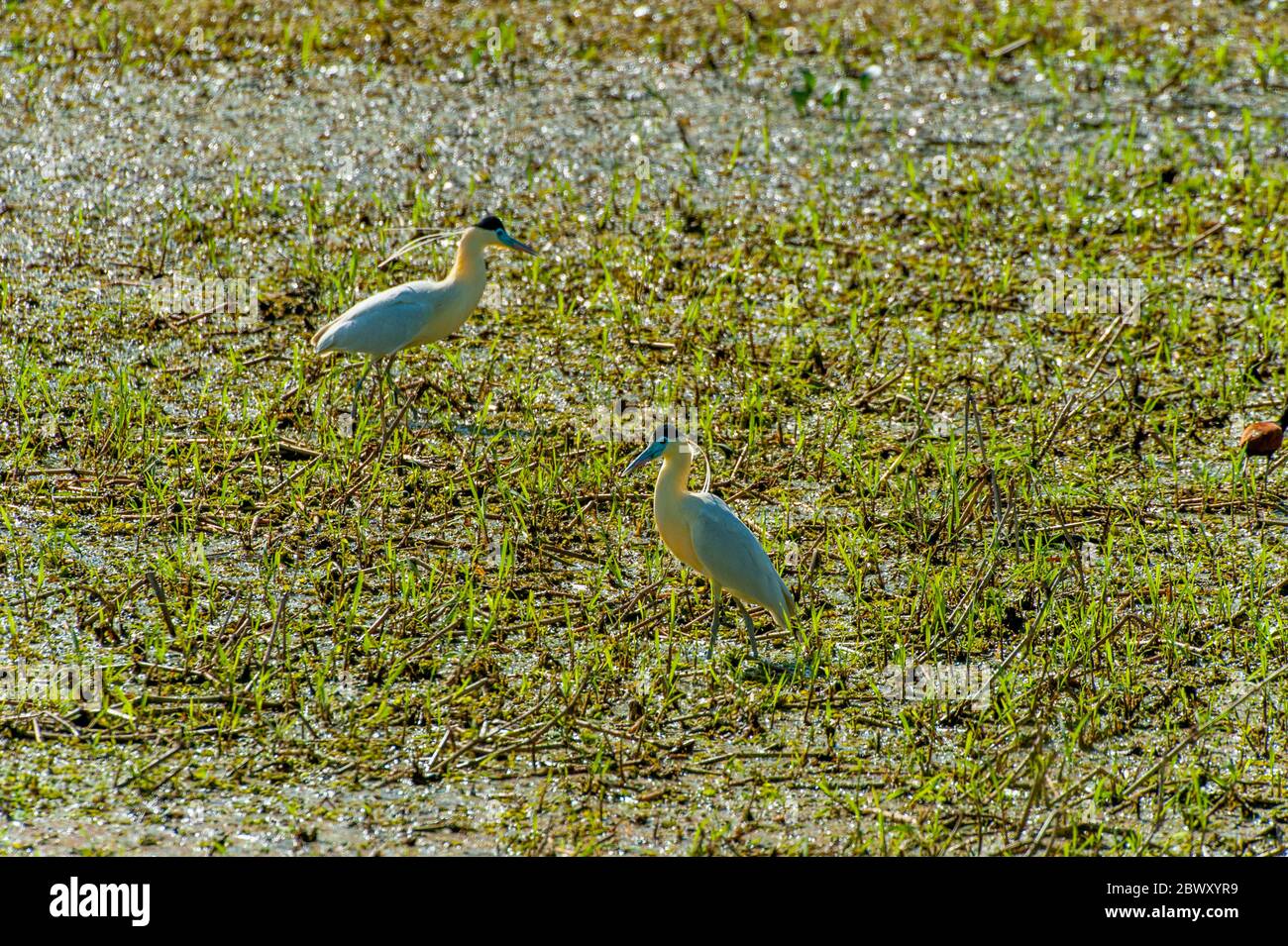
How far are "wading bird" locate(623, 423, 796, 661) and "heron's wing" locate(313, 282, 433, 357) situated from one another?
1624 mm

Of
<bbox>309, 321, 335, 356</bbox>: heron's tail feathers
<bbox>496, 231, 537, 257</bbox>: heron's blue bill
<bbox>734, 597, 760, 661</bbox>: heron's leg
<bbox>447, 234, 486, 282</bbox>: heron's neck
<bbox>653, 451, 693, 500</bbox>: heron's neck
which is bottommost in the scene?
<bbox>734, 597, 760, 661</bbox>: heron's leg

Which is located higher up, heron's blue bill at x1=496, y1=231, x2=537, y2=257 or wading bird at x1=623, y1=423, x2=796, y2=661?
heron's blue bill at x1=496, y1=231, x2=537, y2=257

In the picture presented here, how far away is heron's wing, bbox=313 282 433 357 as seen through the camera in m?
6.54

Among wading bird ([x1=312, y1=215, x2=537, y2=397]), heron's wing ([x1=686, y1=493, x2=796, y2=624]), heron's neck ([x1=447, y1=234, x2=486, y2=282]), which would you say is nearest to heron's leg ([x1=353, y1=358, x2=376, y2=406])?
wading bird ([x1=312, y1=215, x2=537, y2=397])

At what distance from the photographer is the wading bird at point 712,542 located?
4934 millimetres

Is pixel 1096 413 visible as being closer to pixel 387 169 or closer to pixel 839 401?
pixel 839 401

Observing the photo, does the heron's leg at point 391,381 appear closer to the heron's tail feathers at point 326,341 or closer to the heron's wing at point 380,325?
the heron's wing at point 380,325

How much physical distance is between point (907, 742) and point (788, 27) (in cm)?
700

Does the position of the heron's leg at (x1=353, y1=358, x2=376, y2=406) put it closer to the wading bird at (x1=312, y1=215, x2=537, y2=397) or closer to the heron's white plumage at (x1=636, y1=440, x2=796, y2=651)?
the wading bird at (x1=312, y1=215, x2=537, y2=397)

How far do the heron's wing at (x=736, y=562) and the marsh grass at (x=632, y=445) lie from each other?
0.21m

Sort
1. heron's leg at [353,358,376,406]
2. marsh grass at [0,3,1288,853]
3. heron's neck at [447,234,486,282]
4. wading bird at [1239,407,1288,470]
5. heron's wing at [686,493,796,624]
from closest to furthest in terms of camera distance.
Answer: marsh grass at [0,3,1288,853] → heron's wing at [686,493,796,624] → wading bird at [1239,407,1288,470] → heron's leg at [353,358,376,406] → heron's neck at [447,234,486,282]

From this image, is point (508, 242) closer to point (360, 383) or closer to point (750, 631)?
point (360, 383)

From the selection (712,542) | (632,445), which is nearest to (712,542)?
(712,542)

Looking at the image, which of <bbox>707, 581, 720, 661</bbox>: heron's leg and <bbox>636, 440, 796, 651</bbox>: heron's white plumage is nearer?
<bbox>636, 440, 796, 651</bbox>: heron's white plumage
